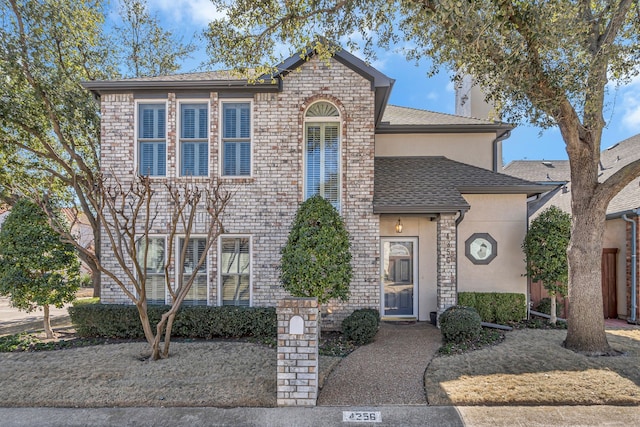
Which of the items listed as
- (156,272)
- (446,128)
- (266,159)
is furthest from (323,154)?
(156,272)

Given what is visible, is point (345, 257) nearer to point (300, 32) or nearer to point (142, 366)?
point (142, 366)

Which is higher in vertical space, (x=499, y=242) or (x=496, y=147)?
(x=496, y=147)

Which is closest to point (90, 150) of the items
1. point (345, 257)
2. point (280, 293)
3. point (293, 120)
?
point (293, 120)

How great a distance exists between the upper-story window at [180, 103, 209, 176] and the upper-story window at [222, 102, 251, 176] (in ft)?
1.45

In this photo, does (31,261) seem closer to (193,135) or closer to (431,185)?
(193,135)

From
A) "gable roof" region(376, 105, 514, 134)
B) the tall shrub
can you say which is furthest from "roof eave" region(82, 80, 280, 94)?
the tall shrub

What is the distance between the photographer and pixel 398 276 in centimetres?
941

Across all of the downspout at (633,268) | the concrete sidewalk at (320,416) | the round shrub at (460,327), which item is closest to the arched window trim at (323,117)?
the round shrub at (460,327)

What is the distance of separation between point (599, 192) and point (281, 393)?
6.40 meters

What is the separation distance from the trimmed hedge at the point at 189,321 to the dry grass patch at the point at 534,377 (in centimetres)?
362

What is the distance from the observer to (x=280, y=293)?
8258 mm

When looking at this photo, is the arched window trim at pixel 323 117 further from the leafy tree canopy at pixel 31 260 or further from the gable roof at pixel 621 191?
the gable roof at pixel 621 191

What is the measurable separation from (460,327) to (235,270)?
505 cm

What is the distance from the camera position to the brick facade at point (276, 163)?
830 cm
